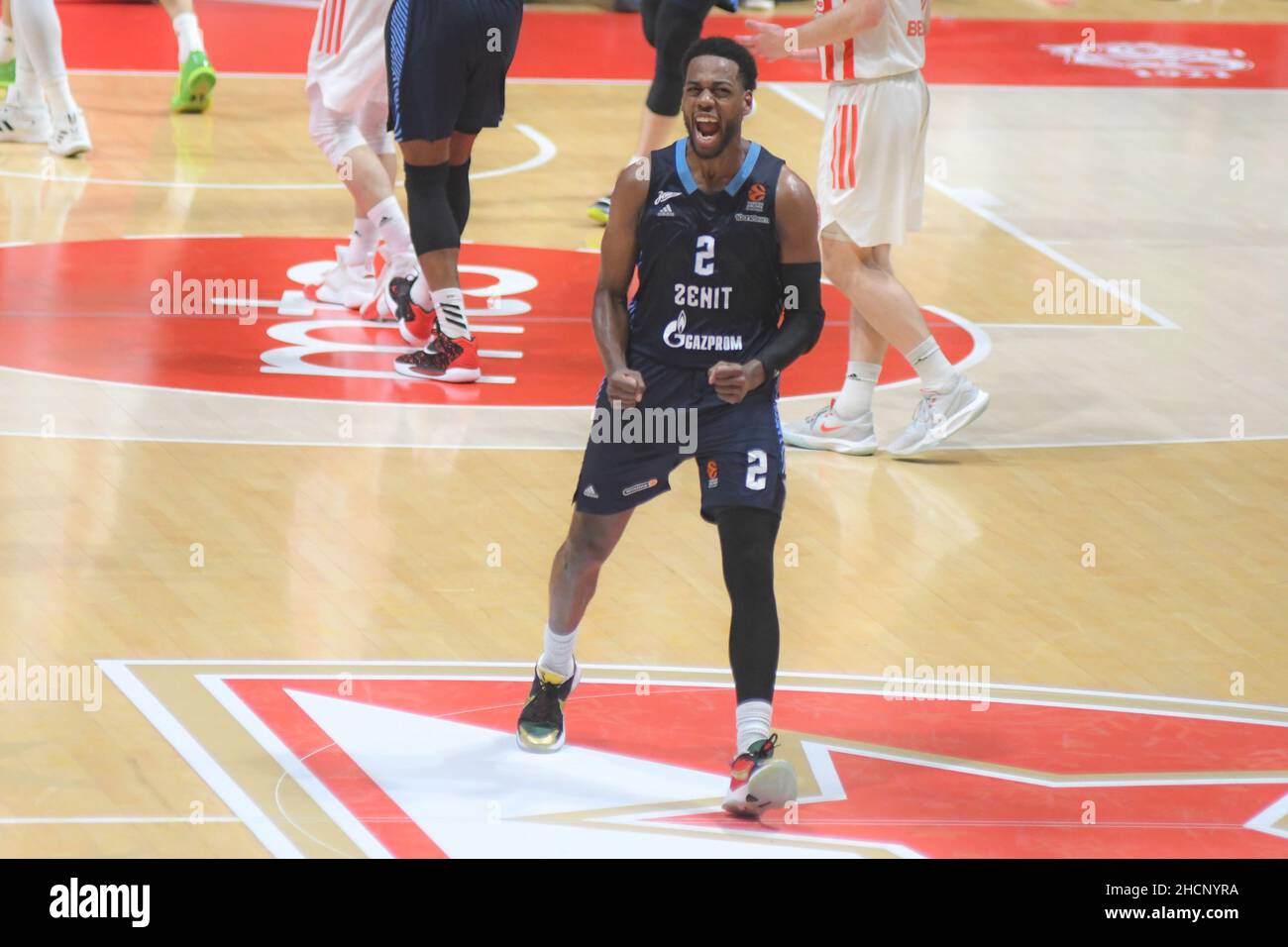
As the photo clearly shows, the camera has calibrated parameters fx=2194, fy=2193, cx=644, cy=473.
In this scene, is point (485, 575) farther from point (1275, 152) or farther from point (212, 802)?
point (1275, 152)

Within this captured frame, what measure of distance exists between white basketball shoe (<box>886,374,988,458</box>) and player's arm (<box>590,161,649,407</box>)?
2.77 meters

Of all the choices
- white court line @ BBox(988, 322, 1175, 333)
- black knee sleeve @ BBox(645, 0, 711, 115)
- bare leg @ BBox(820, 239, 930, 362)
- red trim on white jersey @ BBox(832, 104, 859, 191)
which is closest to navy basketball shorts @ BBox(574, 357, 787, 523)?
bare leg @ BBox(820, 239, 930, 362)

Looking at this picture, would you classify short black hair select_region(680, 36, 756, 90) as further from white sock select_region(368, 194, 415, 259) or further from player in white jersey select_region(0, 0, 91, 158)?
player in white jersey select_region(0, 0, 91, 158)

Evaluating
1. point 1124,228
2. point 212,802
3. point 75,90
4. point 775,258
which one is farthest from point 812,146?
point 212,802

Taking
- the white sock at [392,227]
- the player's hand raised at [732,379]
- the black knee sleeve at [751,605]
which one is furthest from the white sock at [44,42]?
the black knee sleeve at [751,605]

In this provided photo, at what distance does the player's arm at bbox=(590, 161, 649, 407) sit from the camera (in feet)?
16.8

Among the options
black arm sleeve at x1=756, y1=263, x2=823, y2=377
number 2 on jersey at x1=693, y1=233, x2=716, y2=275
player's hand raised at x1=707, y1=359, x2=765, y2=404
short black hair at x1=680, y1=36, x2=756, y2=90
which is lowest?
player's hand raised at x1=707, y1=359, x2=765, y2=404

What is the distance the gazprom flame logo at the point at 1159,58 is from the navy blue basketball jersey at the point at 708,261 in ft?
36.2

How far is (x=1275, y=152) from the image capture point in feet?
42.6

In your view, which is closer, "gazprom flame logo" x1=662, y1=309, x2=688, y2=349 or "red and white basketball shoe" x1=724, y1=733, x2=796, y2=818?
"red and white basketball shoe" x1=724, y1=733, x2=796, y2=818

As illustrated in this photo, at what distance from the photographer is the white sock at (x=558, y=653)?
5.27 metres

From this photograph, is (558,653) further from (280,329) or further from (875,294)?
(280,329)
